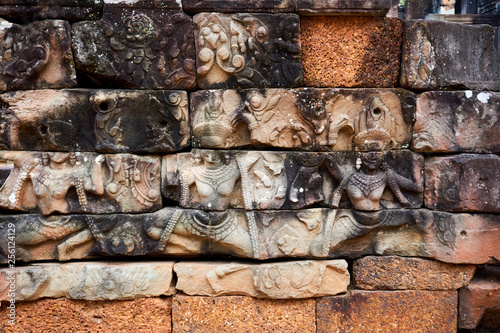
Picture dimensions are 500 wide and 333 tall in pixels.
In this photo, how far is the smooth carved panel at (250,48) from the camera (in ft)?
10.8

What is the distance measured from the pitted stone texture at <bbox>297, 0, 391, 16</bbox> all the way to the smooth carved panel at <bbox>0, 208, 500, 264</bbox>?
1615 millimetres

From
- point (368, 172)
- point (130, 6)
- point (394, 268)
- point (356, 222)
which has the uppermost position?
point (130, 6)

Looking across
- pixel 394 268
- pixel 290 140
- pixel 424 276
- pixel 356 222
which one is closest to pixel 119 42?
pixel 290 140

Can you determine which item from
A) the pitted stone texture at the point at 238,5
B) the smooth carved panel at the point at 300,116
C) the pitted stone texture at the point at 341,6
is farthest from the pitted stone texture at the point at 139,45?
the pitted stone texture at the point at 341,6

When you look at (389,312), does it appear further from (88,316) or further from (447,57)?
(88,316)

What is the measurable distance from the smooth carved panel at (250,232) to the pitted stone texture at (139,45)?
1116mm

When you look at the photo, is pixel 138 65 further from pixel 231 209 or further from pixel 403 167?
pixel 403 167

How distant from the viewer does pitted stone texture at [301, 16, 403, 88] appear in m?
3.38

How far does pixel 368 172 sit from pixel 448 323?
146cm

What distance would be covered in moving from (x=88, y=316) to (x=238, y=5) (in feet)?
9.30

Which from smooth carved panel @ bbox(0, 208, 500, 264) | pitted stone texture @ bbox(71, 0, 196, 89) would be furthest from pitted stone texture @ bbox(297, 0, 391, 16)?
smooth carved panel @ bbox(0, 208, 500, 264)

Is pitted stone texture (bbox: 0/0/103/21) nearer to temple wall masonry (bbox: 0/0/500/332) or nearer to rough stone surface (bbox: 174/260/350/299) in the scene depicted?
temple wall masonry (bbox: 0/0/500/332)

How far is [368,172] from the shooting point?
11.2 ft

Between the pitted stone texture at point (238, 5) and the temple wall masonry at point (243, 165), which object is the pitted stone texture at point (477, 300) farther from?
the pitted stone texture at point (238, 5)
